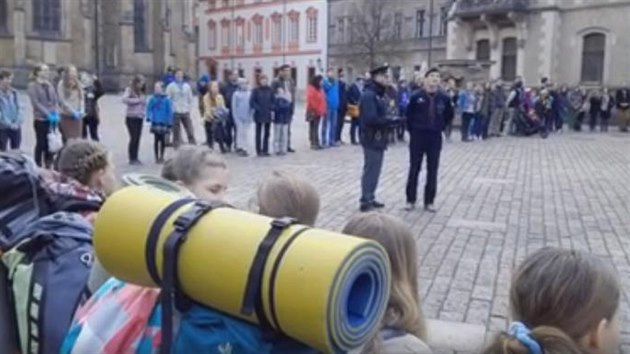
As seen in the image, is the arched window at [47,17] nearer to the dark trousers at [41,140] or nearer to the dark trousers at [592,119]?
the dark trousers at [592,119]

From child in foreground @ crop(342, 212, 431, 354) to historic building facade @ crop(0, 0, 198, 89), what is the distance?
Result: 43.3 metres

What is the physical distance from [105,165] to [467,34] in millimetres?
42348

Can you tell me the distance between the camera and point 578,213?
10.4 metres

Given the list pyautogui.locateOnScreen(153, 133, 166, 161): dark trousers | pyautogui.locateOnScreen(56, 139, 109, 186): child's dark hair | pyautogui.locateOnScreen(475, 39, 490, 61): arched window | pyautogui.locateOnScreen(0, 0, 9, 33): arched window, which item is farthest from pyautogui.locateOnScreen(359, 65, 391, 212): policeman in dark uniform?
pyautogui.locateOnScreen(0, 0, 9, 33): arched window

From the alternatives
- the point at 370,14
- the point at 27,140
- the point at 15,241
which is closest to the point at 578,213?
the point at 15,241

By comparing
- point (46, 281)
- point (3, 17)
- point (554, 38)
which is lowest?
point (46, 281)

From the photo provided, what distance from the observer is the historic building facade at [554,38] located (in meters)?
37.9

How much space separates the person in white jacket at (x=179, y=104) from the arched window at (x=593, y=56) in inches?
1109

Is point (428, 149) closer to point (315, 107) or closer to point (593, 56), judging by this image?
point (315, 107)

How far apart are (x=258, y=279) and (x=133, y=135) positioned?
13616mm

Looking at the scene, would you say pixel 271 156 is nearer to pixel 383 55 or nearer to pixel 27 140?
pixel 27 140

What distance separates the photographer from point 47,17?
4556cm

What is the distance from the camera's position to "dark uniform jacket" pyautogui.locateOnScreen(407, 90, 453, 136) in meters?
9.70

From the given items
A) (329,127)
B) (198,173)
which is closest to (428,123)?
(198,173)
